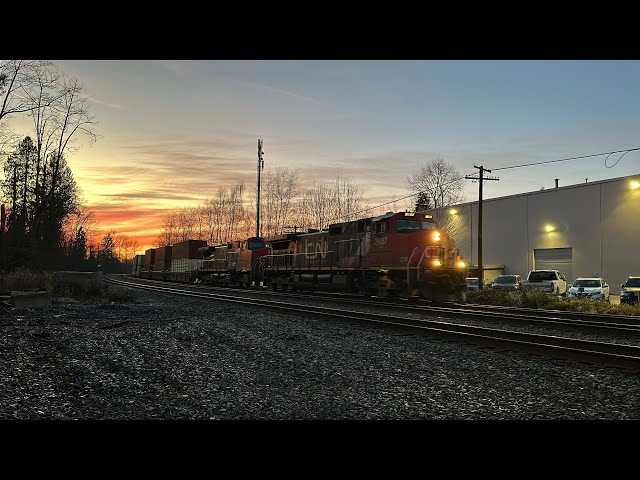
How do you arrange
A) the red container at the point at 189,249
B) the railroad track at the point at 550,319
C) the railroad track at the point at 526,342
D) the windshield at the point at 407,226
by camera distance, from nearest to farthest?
the railroad track at the point at 526,342, the railroad track at the point at 550,319, the windshield at the point at 407,226, the red container at the point at 189,249

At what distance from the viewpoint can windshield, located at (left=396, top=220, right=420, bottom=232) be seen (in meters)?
20.7

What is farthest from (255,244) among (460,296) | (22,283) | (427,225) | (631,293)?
(631,293)

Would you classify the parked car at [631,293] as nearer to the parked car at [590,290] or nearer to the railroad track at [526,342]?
the parked car at [590,290]

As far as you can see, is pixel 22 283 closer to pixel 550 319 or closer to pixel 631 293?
pixel 550 319

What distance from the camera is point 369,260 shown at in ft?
71.6

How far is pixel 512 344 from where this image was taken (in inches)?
381

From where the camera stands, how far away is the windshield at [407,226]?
67.9 ft

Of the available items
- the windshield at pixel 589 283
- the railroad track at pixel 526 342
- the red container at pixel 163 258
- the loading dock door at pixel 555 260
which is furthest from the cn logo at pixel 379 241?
the red container at pixel 163 258

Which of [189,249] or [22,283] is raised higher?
[189,249]

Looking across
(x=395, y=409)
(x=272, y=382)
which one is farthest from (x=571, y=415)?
(x=272, y=382)

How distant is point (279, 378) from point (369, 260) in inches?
584

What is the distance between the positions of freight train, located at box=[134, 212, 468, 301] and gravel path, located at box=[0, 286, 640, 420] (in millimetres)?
9116

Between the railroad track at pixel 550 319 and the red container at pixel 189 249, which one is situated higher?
the red container at pixel 189 249
